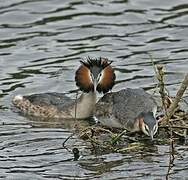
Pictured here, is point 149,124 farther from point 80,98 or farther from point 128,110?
point 80,98

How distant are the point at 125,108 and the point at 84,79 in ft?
4.61

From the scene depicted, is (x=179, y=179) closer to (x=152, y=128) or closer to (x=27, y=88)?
(x=152, y=128)

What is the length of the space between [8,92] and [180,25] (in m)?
4.39

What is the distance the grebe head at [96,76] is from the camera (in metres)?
13.0

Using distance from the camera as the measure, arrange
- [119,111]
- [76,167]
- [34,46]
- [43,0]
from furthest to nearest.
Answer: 1. [43,0]
2. [34,46]
3. [119,111]
4. [76,167]

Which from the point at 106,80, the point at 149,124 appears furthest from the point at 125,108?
the point at 106,80

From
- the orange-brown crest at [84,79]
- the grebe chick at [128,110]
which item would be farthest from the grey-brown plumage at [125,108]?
the orange-brown crest at [84,79]

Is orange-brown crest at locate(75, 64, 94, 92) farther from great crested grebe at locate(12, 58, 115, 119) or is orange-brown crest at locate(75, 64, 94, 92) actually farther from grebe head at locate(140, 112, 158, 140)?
grebe head at locate(140, 112, 158, 140)

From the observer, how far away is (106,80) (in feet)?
43.2

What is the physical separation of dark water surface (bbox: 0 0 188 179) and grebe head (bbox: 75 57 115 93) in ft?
2.30

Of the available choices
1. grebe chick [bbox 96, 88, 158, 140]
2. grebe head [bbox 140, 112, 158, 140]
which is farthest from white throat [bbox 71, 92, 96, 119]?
grebe head [bbox 140, 112, 158, 140]

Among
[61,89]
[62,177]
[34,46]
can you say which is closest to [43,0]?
[34,46]

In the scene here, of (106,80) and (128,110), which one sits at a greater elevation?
(106,80)

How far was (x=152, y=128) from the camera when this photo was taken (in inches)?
431
